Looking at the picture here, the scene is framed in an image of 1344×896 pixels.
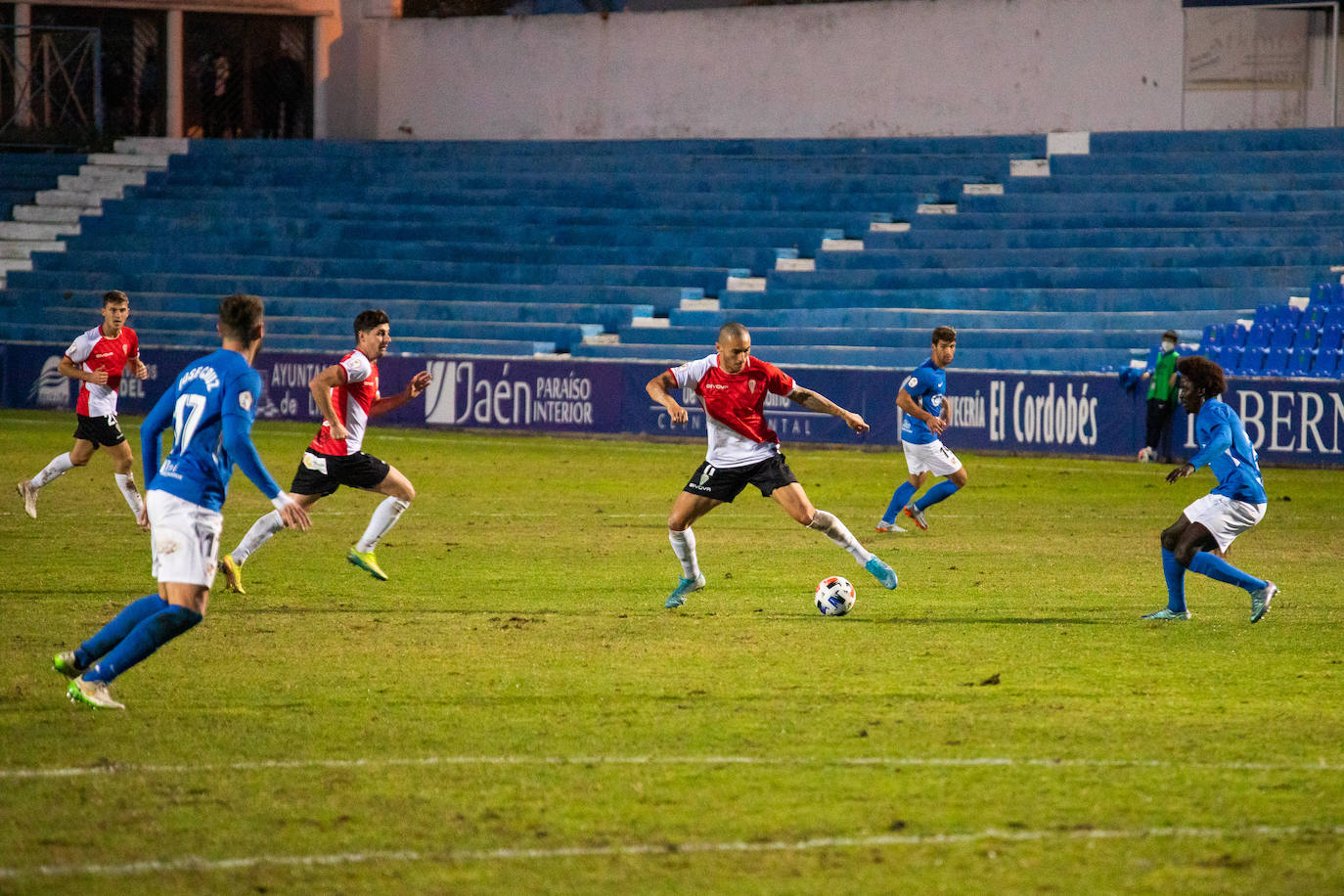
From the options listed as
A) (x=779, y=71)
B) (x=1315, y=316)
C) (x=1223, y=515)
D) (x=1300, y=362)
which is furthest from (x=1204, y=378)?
(x=779, y=71)

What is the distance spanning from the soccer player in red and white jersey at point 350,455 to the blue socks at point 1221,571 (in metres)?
5.44

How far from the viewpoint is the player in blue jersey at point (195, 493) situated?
24.8 ft

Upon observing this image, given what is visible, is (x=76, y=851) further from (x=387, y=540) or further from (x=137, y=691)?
(x=387, y=540)

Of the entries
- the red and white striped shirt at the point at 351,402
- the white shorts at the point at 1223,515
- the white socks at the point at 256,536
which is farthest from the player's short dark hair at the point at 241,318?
the white shorts at the point at 1223,515

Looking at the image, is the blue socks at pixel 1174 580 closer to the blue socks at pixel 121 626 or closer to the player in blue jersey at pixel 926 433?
the player in blue jersey at pixel 926 433

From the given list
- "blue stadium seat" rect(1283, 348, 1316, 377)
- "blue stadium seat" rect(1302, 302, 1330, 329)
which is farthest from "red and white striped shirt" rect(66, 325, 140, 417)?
"blue stadium seat" rect(1302, 302, 1330, 329)

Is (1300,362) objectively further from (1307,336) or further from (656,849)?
(656,849)

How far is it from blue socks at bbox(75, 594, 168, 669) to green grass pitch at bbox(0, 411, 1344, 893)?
0.99ft

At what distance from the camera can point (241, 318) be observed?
764 centimetres

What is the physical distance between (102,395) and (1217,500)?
10.6 m

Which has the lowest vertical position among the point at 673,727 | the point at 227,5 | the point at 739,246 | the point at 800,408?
the point at 673,727

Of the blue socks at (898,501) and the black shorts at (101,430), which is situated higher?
the black shorts at (101,430)

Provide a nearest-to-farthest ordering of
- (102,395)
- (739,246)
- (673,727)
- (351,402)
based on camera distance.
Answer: (673,727)
(351,402)
(102,395)
(739,246)

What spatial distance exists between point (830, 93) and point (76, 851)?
3142 centimetres
